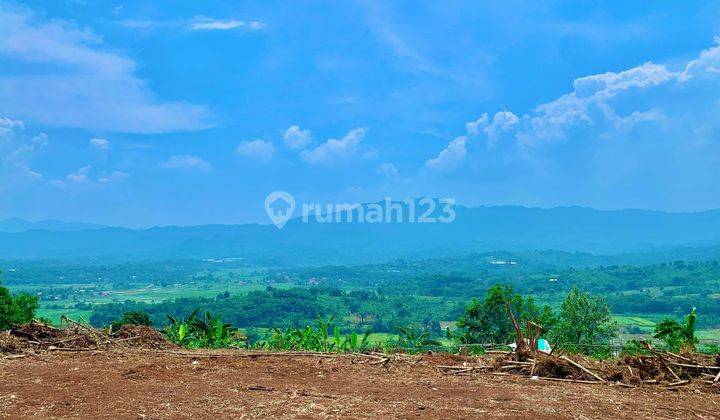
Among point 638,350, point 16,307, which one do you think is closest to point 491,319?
point 638,350

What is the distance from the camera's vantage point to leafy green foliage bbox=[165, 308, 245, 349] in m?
12.5

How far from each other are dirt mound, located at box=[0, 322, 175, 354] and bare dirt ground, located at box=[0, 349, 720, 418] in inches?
32.4

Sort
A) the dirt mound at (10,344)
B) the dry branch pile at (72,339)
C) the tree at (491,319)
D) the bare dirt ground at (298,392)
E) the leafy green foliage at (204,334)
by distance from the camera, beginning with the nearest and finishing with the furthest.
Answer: the bare dirt ground at (298,392) → the dirt mound at (10,344) → the dry branch pile at (72,339) → the leafy green foliage at (204,334) → the tree at (491,319)

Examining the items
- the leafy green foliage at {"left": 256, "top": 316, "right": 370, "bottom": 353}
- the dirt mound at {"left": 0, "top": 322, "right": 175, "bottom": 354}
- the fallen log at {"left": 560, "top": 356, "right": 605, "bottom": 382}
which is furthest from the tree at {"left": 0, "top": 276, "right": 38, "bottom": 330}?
the fallen log at {"left": 560, "top": 356, "right": 605, "bottom": 382}

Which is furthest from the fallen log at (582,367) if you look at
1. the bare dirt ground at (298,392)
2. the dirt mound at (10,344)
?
the dirt mound at (10,344)

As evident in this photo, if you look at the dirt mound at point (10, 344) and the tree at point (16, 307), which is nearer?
the dirt mound at point (10, 344)

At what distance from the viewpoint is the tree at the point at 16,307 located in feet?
75.6

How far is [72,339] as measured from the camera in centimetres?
1051

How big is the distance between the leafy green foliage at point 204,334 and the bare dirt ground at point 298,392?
3.19 meters

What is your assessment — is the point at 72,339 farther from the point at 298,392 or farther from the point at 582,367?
the point at 582,367

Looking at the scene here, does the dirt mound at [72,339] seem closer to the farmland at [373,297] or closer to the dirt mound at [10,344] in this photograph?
the dirt mound at [10,344]

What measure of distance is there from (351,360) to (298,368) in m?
1.08

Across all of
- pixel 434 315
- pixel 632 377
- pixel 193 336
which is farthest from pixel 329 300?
pixel 632 377

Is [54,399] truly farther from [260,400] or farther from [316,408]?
[316,408]
